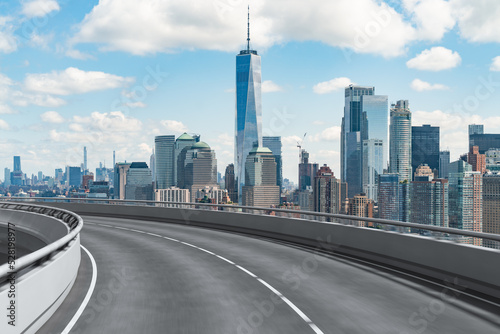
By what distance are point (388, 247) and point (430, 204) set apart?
104951 mm

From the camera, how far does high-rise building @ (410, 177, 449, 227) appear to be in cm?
10500

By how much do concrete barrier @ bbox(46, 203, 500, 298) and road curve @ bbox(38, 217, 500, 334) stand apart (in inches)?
22.0

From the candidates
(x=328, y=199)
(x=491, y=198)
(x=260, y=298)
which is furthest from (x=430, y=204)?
(x=260, y=298)

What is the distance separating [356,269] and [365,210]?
113478 mm

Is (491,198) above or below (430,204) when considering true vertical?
above

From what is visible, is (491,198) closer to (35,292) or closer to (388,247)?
(388,247)

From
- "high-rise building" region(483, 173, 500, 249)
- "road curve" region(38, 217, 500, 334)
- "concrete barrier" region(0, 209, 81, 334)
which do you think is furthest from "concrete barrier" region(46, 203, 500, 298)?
"high-rise building" region(483, 173, 500, 249)

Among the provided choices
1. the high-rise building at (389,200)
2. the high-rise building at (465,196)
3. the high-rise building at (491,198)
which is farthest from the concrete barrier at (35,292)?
the high-rise building at (389,200)

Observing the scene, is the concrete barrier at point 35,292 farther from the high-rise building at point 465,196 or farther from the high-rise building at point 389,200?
the high-rise building at point 389,200

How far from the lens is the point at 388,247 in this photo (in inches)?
577

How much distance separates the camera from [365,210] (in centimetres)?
12406

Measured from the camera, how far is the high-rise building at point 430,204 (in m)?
105

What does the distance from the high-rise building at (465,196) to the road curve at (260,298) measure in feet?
177

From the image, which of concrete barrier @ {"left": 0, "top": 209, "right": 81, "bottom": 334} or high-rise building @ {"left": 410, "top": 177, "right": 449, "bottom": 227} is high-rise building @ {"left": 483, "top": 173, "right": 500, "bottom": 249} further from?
concrete barrier @ {"left": 0, "top": 209, "right": 81, "bottom": 334}
